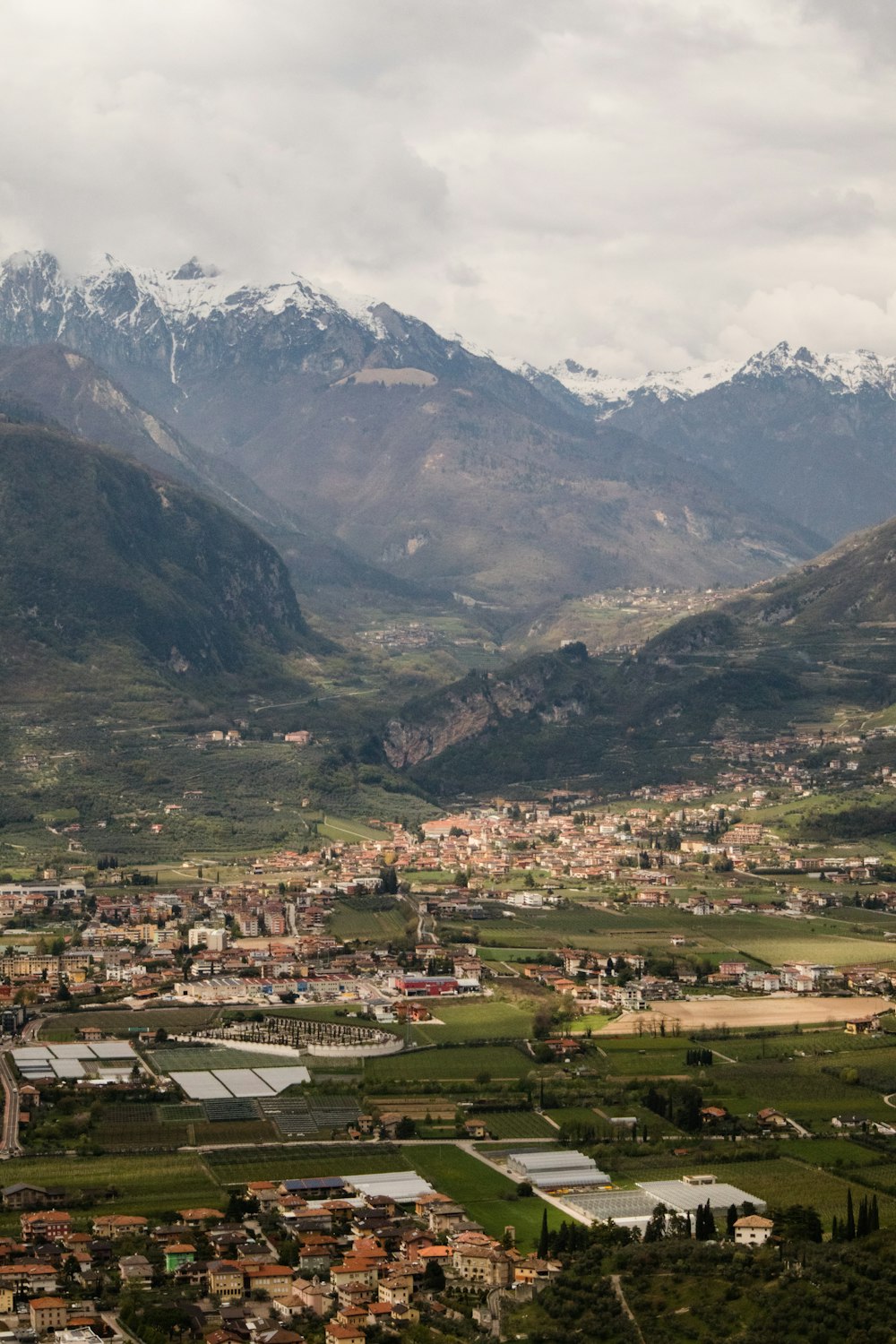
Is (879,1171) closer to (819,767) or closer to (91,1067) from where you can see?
(91,1067)

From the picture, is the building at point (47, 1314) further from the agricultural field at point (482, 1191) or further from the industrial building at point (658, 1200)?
the industrial building at point (658, 1200)

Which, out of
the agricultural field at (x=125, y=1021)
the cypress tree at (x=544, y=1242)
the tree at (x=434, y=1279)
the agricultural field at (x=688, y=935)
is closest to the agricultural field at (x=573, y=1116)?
the cypress tree at (x=544, y=1242)

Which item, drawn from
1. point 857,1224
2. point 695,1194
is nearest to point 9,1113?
point 695,1194

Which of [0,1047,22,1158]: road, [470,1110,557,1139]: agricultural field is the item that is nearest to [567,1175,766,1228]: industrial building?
[470,1110,557,1139]: agricultural field

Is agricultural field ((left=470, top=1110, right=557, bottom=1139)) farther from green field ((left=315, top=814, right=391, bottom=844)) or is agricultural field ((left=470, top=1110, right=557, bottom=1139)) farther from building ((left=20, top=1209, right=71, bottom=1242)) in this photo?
green field ((left=315, top=814, right=391, bottom=844))

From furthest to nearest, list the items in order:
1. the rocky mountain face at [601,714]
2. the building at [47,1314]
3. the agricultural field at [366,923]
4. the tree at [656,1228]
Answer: the rocky mountain face at [601,714] → the agricultural field at [366,923] → the tree at [656,1228] → the building at [47,1314]
